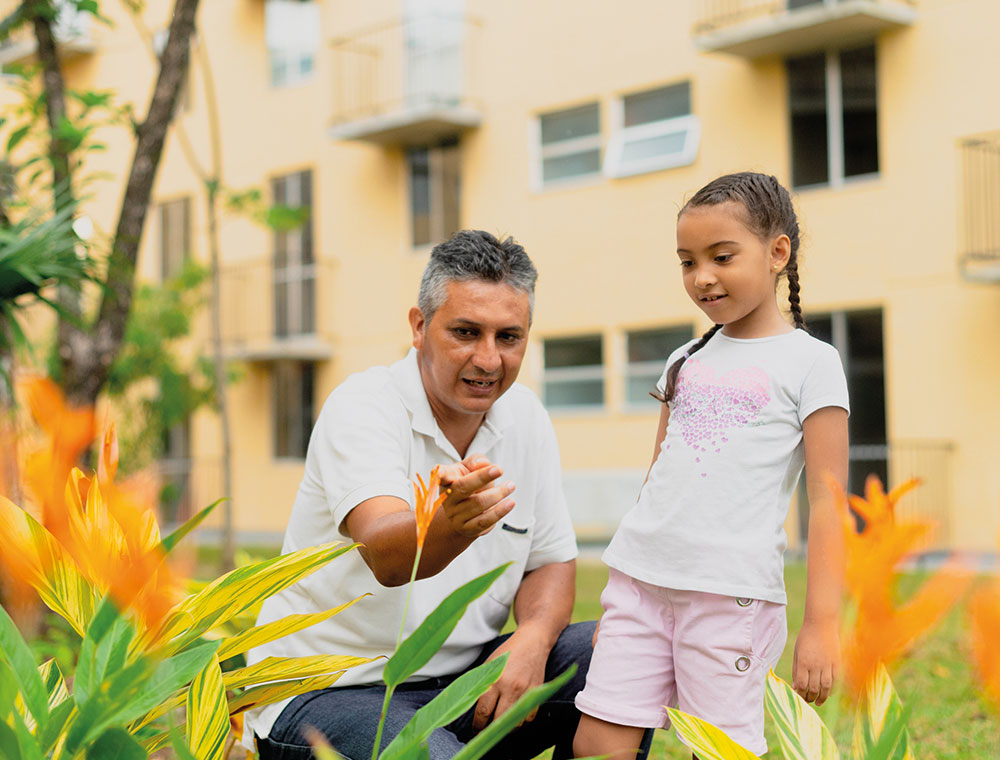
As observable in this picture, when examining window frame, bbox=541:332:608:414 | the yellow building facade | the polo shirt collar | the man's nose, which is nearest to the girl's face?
the man's nose

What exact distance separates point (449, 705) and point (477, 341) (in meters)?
1.18

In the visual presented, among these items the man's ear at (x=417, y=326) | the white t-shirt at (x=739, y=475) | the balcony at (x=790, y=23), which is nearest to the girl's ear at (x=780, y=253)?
the white t-shirt at (x=739, y=475)

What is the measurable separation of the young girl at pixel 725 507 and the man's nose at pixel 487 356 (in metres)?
0.42

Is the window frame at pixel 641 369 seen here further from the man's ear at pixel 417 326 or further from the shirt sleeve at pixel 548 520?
A: the man's ear at pixel 417 326

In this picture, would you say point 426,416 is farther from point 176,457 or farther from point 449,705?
point 176,457

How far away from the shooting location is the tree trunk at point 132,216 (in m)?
5.55

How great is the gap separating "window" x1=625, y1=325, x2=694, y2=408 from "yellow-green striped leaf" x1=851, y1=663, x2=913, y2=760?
1286cm

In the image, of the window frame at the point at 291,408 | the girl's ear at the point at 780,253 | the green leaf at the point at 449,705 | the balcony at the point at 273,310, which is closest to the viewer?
the green leaf at the point at 449,705

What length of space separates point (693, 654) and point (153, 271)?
19.8m

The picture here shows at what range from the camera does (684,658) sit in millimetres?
2527

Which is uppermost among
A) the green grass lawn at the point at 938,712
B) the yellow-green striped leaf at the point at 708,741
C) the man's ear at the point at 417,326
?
the man's ear at the point at 417,326

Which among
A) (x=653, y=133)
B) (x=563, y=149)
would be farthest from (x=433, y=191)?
(x=653, y=133)

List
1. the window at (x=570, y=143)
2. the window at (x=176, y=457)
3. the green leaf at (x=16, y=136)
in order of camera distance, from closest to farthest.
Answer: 1. the green leaf at (x=16, y=136)
2. the window at (x=570, y=143)
3. the window at (x=176, y=457)

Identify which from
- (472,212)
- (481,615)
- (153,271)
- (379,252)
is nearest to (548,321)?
(472,212)
